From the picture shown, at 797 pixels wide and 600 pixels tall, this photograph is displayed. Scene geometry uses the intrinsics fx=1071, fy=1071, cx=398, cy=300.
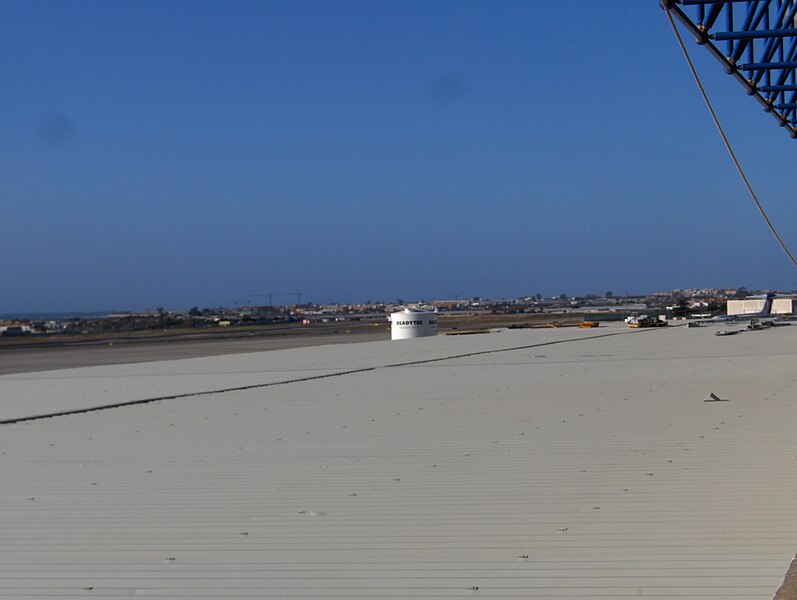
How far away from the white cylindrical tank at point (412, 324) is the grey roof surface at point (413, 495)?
33330 mm

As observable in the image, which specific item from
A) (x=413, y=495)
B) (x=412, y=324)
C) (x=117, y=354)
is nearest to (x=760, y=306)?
(x=412, y=324)

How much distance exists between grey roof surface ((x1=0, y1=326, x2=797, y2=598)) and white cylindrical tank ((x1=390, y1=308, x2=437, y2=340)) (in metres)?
33.3

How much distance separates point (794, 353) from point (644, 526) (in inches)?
829

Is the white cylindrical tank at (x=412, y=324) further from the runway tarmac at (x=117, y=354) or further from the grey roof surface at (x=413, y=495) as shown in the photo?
the grey roof surface at (x=413, y=495)

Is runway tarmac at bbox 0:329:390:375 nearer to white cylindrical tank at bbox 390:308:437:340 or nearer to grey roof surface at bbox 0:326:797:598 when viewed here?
white cylindrical tank at bbox 390:308:437:340

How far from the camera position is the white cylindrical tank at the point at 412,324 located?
173 ft

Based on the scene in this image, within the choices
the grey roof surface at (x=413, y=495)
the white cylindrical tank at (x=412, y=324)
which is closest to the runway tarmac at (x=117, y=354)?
the white cylindrical tank at (x=412, y=324)

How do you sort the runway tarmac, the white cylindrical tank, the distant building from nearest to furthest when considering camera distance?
the runway tarmac → the white cylindrical tank → the distant building

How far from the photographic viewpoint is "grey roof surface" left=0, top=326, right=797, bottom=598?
261 inches

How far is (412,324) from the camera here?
53.1 m

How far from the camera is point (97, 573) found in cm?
692

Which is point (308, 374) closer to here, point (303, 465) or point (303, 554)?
point (303, 465)

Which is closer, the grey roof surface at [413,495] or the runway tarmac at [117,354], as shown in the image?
the grey roof surface at [413,495]

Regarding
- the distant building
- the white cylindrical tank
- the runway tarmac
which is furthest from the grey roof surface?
the distant building
